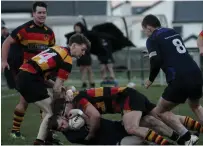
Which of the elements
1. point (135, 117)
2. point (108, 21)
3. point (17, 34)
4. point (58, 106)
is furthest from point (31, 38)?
point (108, 21)

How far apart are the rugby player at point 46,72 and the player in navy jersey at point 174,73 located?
0.84 m

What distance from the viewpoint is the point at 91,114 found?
19.8 feet

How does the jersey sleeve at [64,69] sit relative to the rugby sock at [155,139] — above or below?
above

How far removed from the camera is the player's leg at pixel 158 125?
6.43 metres

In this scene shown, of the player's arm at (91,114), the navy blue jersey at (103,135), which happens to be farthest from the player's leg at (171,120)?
the player's arm at (91,114)

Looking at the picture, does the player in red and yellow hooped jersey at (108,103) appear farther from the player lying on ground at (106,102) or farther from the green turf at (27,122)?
the green turf at (27,122)

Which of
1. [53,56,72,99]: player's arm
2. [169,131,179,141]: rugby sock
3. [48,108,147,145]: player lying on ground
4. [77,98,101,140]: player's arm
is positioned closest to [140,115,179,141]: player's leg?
[169,131,179,141]: rugby sock

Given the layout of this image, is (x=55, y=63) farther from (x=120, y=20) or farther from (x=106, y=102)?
(x=120, y=20)

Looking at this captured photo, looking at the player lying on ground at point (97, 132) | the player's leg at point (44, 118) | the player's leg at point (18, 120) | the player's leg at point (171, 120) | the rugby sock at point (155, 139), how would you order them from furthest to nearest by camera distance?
the player's leg at point (18, 120)
the player's leg at point (44, 118)
the player's leg at point (171, 120)
the player lying on ground at point (97, 132)
the rugby sock at point (155, 139)

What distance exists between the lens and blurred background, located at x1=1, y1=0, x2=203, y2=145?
985cm

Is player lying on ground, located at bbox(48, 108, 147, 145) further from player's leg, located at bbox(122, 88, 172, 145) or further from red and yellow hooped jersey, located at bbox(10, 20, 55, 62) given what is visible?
red and yellow hooped jersey, located at bbox(10, 20, 55, 62)

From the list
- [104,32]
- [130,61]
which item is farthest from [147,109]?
[130,61]

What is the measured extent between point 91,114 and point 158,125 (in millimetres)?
880

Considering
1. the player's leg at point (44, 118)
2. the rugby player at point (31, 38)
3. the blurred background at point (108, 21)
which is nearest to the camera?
the player's leg at point (44, 118)
